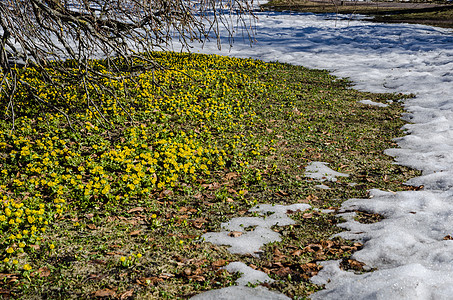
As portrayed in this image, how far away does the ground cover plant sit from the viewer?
10.7 ft

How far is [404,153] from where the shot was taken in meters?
6.55

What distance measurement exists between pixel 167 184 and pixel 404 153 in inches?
184

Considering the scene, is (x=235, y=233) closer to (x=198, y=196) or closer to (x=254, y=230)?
→ (x=254, y=230)

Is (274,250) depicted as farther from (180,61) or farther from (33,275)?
(180,61)

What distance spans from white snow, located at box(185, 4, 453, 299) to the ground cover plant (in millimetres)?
268

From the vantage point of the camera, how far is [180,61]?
11.8m

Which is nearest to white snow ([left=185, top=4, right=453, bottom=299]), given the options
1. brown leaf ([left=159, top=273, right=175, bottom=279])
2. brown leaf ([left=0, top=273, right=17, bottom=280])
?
brown leaf ([left=159, top=273, right=175, bottom=279])

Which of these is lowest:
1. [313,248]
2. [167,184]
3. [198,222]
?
[313,248]

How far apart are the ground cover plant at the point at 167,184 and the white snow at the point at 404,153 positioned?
0.27 meters

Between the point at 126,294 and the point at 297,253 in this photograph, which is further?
the point at 297,253

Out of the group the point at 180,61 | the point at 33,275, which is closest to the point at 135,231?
the point at 33,275

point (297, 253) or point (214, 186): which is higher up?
point (214, 186)

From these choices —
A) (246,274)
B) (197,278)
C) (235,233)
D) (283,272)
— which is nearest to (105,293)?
(197,278)

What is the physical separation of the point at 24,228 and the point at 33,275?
82cm
